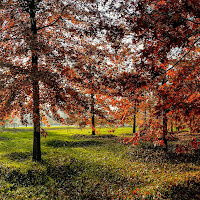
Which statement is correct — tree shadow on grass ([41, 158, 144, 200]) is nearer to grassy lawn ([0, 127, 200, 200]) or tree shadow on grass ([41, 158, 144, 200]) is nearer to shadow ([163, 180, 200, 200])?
grassy lawn ([0, 127, 200, 200])

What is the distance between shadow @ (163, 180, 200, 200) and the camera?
7.32 metres

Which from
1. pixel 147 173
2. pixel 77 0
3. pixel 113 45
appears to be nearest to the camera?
pixel 113 45

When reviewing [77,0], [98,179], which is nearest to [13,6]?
[77,0]

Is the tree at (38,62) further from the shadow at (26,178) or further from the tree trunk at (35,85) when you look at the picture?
the shadow at (26,178)

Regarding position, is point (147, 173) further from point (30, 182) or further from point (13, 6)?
point (13, 6)

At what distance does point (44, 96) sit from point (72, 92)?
2.20 m

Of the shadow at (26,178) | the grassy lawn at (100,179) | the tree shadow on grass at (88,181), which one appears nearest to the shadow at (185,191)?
the grassy lawn at (100,179)

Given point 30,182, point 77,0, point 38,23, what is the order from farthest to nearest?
point 38,23, point 77,0, point 30,182

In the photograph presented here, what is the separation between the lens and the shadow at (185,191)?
24.0ft

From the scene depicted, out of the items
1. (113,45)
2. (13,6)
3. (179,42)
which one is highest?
(13,6)

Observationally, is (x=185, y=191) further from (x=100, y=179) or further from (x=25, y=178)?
(x=25, y=178)

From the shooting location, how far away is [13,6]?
9.30m

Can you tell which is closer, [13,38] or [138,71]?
[138,71]

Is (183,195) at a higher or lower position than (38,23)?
lower
